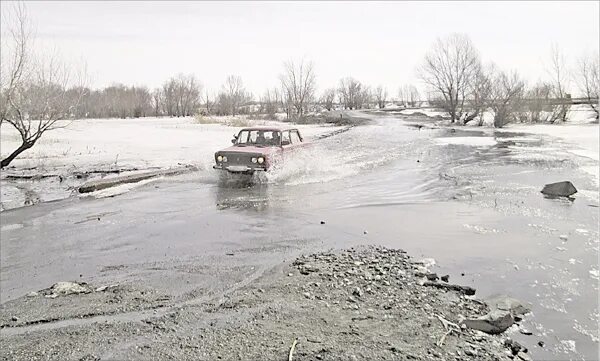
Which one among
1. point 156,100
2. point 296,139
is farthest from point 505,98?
point 156,100

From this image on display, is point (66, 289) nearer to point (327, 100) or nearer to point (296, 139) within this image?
point (296, 139)

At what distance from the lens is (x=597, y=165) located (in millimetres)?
17281

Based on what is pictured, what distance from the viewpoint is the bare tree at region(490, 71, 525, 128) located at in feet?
156

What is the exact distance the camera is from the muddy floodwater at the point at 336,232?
570 centimetres

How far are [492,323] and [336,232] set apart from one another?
3.85 m

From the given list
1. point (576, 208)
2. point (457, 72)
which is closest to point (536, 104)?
point (457, 72)

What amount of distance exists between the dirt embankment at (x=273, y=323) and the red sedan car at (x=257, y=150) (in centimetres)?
734

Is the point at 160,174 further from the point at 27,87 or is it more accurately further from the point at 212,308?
the point at 212,308

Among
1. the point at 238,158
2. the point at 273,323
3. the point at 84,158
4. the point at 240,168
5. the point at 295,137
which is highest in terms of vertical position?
the point at 295,137

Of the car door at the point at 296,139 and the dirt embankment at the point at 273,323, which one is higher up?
the car door at the point at 296,139

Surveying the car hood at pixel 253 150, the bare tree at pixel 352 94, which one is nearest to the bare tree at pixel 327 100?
the bare tree at pixel 352 94

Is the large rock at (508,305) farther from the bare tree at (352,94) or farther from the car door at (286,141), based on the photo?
the bare tree at (352,94)

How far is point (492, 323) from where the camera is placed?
4.59 m

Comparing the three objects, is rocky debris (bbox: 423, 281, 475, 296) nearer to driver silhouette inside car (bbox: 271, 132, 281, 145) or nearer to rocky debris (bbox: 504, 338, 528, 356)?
rocky debris (bbox: 504, 338, 528, 356)
